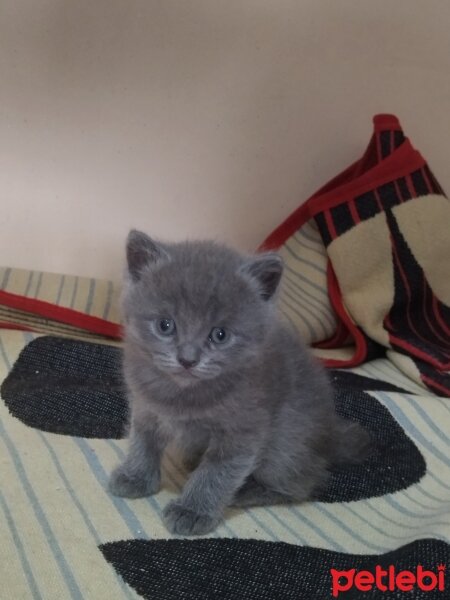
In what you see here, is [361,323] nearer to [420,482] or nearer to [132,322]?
[420,482]

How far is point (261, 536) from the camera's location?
92 cm

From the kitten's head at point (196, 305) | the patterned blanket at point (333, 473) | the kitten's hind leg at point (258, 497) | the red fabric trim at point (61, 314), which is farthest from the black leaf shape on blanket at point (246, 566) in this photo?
the red fabric trim at point (61, 314)

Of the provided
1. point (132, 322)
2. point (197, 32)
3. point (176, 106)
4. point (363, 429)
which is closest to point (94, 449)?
point (132, 322)

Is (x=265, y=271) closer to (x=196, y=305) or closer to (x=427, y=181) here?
(x=196, y=305)

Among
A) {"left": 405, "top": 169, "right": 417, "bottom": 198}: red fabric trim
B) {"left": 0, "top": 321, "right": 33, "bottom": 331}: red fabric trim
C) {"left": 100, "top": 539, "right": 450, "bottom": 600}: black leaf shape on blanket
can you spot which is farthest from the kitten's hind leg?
{"left": 405, "top": 169, "right": 417, "bottom": 198}: red fabric trim

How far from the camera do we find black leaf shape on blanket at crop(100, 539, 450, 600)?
0.79 metres

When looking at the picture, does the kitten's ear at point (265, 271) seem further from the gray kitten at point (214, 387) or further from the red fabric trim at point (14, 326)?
the red fabric trim at point (14, 326)

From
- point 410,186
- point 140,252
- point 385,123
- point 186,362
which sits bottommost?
point 186,362

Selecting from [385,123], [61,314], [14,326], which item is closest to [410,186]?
[385,123]

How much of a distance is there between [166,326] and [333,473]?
445 millimetres

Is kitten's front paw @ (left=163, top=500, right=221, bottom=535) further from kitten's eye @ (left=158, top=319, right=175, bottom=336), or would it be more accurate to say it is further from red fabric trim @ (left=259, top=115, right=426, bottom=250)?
red fabric trim @ (left=259, top=115, right=426, bottom=250)

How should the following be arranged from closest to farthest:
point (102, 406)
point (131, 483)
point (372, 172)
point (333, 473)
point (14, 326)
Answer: point (131, 483) < point (333, 473) < point (102, 406) < point (14, 326) < point (372, 172)

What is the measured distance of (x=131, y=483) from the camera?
→ 98 centimetres

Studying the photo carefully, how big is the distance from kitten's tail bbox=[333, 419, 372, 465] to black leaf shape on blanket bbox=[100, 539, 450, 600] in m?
0.25
